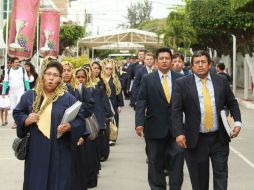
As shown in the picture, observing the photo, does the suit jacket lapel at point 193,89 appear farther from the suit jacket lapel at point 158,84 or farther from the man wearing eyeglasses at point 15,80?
the man wearing eyeglasses at point 15,80

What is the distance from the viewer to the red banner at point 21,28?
18.8m

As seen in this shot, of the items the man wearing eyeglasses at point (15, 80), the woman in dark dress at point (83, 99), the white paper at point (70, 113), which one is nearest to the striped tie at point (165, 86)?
the woman in dark dress at point (83, 99)

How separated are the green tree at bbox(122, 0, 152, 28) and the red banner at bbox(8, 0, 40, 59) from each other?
114 m

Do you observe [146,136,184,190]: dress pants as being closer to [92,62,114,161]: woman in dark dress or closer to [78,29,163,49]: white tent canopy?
[92,62,114,161]: woman in dark dress

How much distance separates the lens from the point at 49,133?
6070mm

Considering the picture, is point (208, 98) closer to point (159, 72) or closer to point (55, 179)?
point (159, 72)

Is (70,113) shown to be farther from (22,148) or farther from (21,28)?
(21,28)

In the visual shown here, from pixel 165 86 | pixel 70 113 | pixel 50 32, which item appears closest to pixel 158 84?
Result: pixel 165 86

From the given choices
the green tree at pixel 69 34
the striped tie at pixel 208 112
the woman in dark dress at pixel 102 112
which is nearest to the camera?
the striped tie at pixel 208 112

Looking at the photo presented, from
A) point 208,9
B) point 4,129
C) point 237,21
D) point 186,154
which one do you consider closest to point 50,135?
point 186,154

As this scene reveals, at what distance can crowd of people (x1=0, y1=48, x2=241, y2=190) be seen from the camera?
6090 mm

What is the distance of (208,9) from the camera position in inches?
1064

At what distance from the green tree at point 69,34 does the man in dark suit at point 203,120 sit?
162 ft

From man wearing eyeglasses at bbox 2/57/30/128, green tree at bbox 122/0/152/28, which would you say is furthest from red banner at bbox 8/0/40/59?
green tree at bbox 122/0/152/28
